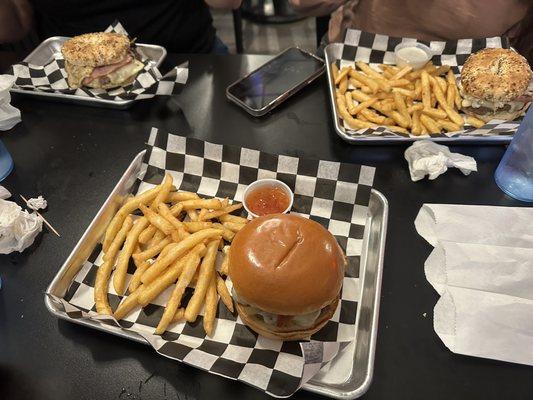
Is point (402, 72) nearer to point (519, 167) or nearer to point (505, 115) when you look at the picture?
point (505, 115)

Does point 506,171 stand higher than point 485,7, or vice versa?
point 485,7

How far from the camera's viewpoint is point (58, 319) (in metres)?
1.68

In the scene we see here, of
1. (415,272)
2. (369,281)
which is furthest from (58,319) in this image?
(415,272)

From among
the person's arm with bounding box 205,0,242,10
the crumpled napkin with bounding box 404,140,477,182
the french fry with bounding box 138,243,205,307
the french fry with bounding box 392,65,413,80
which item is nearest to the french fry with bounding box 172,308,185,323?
the french fry with bounding box 138,243,205,307

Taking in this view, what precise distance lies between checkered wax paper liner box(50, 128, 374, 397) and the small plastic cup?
122 centimetres

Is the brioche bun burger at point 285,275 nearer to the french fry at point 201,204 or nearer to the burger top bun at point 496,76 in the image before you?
the french fry at point 201,204

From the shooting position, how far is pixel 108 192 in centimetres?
219

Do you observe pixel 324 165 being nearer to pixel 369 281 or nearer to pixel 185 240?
pixel 369 281

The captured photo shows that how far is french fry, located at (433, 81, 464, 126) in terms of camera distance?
2.35 meters

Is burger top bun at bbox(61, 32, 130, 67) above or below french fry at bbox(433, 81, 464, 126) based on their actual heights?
above

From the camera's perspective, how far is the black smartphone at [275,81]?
8.39 ft

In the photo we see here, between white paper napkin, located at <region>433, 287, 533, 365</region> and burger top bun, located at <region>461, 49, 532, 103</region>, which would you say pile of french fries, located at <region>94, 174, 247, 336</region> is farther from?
burger top bun, located at <region>461, 49, 532, 103</region>

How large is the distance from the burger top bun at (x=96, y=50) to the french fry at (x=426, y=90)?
6.32 feet

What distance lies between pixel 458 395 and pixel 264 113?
5.81 feet
